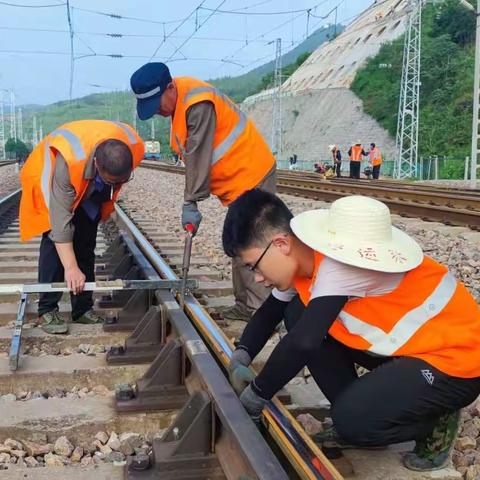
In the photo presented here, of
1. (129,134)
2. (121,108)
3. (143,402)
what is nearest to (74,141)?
(129,134)

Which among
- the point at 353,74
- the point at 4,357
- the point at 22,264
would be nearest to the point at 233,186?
the point at 4,357

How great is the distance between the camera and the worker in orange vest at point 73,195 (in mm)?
3572

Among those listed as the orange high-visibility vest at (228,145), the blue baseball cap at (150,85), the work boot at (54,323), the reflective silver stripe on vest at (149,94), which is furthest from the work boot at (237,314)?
the reflective silver stripe on vest at (149,94)

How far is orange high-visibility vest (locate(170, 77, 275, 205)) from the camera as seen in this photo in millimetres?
3869

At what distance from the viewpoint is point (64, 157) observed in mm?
3586

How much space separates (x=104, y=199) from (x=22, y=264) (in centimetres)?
205

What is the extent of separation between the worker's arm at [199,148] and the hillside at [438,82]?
33.4 meters

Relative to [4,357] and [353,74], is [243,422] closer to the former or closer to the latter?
[4,357]

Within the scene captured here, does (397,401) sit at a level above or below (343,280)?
below

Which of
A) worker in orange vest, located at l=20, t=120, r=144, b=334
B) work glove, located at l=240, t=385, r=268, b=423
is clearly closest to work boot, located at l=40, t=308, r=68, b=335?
worker in orange vest, located at l=20, t=120, r=144, b=334

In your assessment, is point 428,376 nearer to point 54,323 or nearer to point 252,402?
point 252,402

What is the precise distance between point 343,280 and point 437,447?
71cm

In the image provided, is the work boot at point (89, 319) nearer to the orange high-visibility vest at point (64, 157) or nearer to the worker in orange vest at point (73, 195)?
the worker in orange vest at point (73, 195)

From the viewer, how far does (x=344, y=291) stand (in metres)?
2.18
